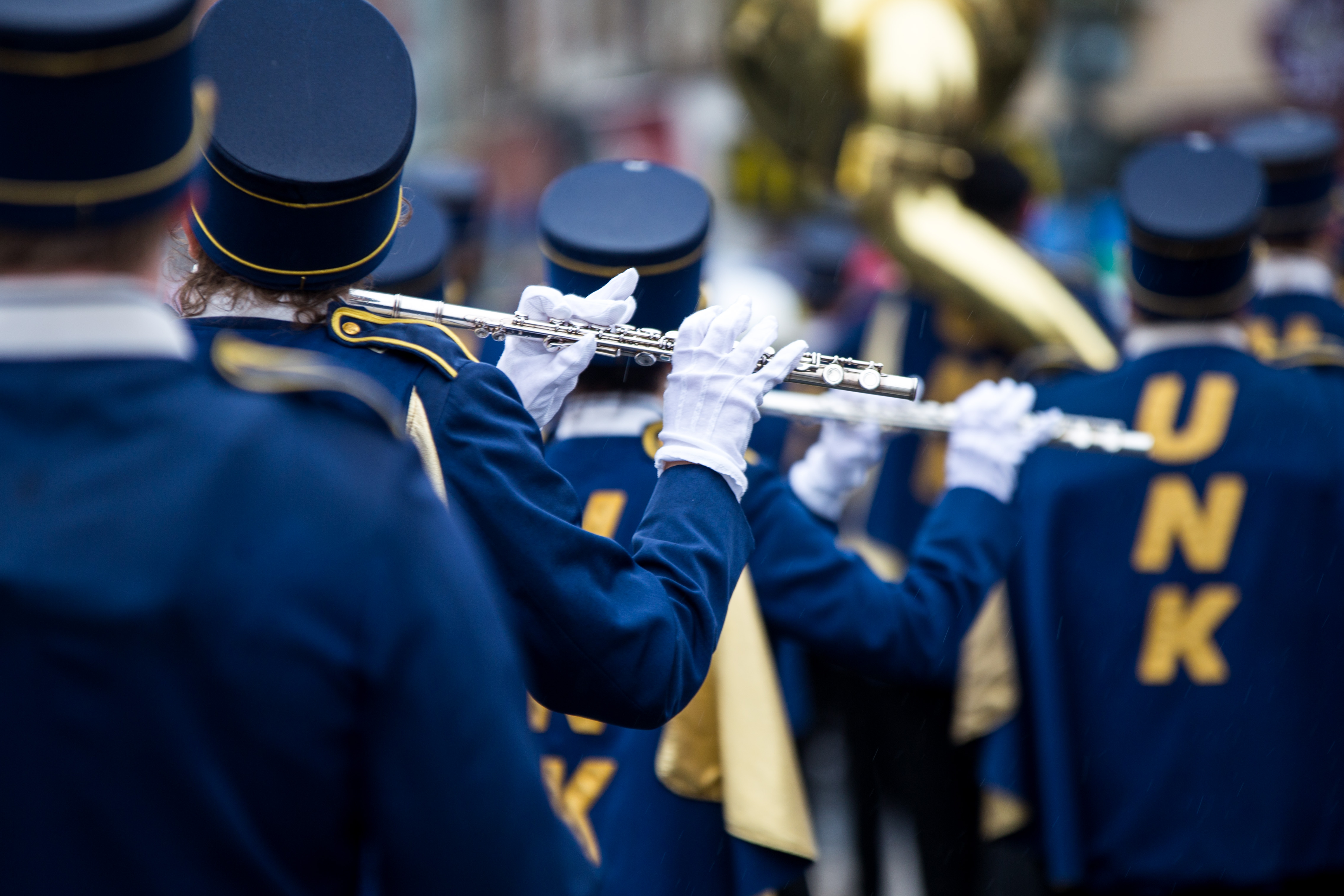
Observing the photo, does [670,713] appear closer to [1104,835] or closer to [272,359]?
[272,359]

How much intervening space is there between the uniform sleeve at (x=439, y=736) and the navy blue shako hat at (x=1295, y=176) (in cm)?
412

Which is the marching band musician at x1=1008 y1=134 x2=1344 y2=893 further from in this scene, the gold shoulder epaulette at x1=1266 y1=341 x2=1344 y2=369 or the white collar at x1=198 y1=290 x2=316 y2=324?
the white collar at x1=198 y1=290 x2=316 y2=324

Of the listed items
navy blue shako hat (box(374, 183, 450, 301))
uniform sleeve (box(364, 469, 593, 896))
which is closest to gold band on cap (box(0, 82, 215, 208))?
uniform sleeve (box(364, 469, 593, 896))

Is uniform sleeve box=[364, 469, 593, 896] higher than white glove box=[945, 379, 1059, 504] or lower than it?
higher

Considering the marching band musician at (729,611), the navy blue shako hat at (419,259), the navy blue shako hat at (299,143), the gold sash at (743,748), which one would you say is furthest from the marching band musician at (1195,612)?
the navy blue shako hat at (299,143)

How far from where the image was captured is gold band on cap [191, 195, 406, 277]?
73.2 inches

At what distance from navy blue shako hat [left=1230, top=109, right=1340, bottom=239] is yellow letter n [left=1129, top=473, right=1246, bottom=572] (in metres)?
1.68

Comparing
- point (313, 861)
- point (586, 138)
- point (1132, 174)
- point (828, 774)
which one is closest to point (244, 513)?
point (313, 861)

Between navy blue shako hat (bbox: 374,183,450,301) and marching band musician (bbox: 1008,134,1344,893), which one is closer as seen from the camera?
marching band musician (bbox: 1008,134,1344,893)

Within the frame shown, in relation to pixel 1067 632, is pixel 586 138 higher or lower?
lower

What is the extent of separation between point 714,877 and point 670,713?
2.91ft

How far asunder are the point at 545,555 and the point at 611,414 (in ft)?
3.14

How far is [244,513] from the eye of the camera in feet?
4.03

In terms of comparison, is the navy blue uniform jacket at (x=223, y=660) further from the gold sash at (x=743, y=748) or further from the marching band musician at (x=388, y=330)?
the gold sash at (x=743, y=748)
